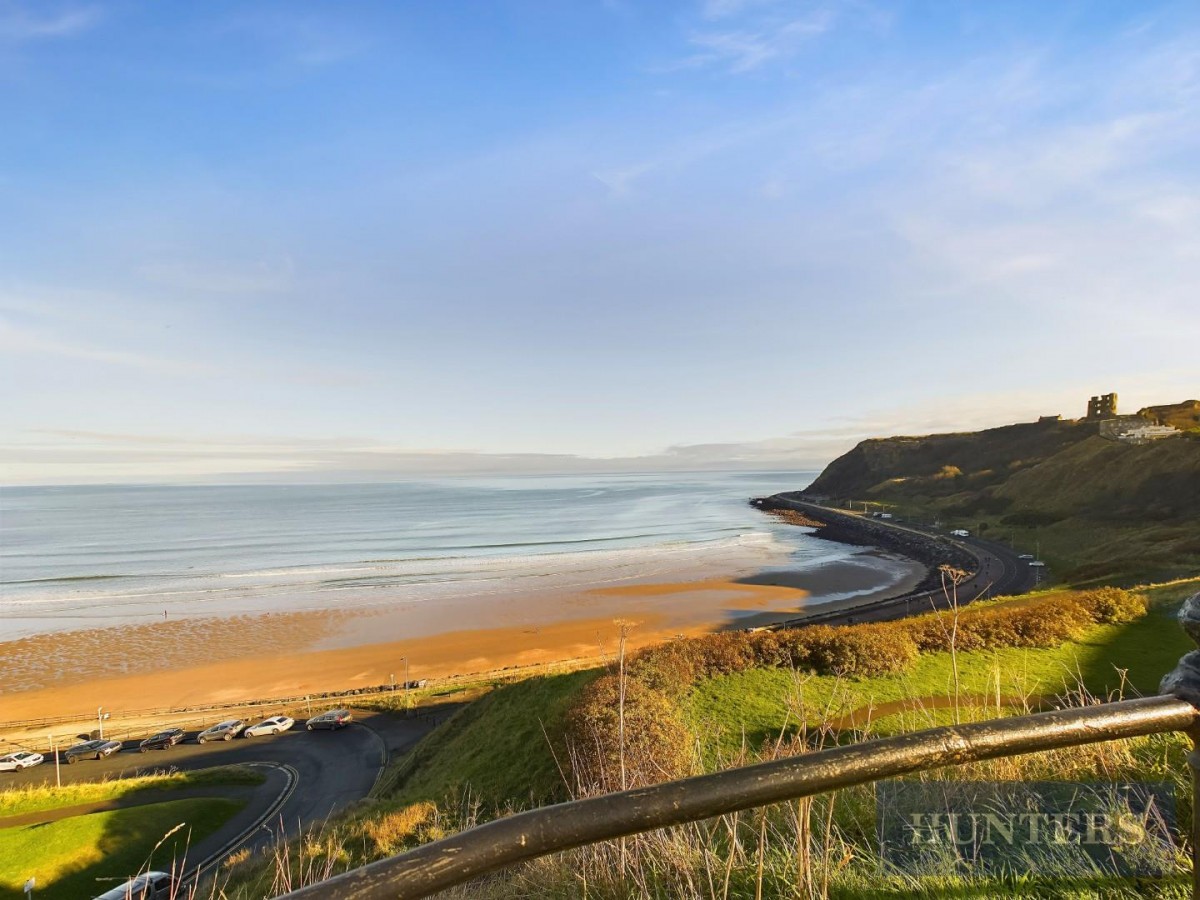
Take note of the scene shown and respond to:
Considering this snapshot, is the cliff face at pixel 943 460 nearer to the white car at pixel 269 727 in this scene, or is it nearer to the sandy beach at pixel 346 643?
the sandy beach at pixel 346 643

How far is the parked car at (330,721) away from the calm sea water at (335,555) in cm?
1868

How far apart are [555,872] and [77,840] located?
56.0 ft

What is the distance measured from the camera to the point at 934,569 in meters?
46.1

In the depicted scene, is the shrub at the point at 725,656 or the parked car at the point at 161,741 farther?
the parked car at the point at 161,741

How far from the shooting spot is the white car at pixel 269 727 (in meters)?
22.4

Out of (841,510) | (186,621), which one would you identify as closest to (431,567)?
(186,621)

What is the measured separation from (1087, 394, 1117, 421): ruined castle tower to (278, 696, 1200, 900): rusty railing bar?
12246 centimetres

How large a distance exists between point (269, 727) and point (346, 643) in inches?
407

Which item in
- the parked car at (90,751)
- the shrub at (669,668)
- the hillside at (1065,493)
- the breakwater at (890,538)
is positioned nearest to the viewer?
the shrub at (669,668)

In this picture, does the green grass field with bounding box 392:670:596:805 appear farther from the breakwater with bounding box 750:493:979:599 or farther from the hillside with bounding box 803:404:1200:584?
the breakwater with bounding box 750:493:979:599

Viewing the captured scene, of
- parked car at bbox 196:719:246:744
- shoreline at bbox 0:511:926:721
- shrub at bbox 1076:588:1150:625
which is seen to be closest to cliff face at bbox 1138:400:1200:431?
shoreline at bbox 0:511:926:721

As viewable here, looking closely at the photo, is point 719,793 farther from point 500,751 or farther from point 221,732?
point 221,732

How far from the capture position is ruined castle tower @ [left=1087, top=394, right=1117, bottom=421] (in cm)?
9831

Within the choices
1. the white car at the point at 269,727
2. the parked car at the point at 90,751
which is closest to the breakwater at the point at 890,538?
the white car at the point at 269,727
